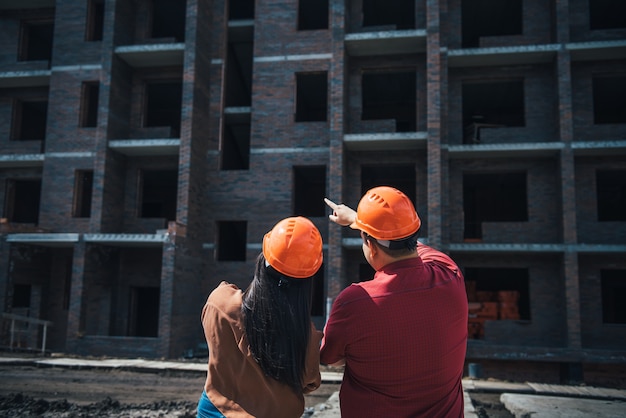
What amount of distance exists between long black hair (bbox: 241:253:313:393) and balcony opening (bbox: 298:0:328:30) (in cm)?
1762

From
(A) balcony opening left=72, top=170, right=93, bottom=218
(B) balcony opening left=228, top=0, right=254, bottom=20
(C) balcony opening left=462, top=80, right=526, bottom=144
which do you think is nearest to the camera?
(C) balcony opening left=462, top=80, right=526, bottom=144

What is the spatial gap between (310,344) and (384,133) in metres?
14.1

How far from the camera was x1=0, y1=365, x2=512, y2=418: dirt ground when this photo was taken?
726 cm

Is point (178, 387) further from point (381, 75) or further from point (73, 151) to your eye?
point (381, 75)

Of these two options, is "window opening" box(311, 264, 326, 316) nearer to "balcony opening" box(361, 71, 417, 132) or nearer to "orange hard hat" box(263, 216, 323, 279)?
"balcony opening" box(361, 71, 417, 132)

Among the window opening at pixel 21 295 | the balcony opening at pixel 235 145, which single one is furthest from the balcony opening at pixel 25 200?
the balcony opening at pixel 235 145

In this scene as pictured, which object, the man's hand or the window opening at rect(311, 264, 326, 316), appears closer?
the man's hand

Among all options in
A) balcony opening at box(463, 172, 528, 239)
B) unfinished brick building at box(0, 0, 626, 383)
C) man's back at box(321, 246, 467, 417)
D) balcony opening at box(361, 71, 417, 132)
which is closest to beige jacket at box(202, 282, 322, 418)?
Result: man's back at box(321, 246, 467, 417)

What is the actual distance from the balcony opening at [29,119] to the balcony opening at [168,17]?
17.6 feet

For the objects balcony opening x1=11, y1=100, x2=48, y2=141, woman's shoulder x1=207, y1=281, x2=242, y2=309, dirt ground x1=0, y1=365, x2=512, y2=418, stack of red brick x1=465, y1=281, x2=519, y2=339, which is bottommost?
dirt ground x1=0, y1=365, x2=512, y2=418

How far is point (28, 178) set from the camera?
18.5 meters

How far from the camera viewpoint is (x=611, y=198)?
20.3 metres

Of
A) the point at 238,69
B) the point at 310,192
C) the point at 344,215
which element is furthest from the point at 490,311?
the point at 344,215

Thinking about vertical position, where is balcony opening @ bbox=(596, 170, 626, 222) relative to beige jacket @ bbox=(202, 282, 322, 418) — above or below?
above
